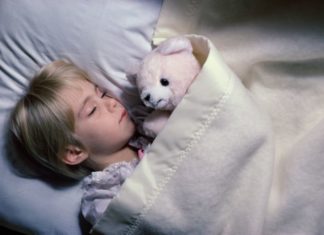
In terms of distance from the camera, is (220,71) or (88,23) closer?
(220,71)

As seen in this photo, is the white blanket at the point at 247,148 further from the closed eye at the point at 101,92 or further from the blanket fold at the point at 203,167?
the closed eye at the point at 101,92

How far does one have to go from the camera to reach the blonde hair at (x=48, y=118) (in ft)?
2.94

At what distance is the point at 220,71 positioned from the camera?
797 millimetres

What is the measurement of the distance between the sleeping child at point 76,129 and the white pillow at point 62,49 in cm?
→ 4

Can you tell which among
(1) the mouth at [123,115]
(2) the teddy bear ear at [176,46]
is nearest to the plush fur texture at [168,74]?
(2) the teddy bear ear at [176,46]

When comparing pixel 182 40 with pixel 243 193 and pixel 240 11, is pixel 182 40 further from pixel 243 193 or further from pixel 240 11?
pixel 243 193

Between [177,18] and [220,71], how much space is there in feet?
0.61

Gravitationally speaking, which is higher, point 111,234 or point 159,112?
point 159,112

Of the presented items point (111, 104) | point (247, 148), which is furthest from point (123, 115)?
point (247, 148)

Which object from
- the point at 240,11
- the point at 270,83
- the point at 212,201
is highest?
the point at 240,11

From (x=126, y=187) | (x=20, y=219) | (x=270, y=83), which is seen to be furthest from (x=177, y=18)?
(x=20, y=219)

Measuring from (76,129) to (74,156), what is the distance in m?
0.06

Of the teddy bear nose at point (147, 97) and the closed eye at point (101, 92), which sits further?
the closed eye at point (101, 92)

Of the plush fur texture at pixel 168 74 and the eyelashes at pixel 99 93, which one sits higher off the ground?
the plush fur texture at pixel 168 74
